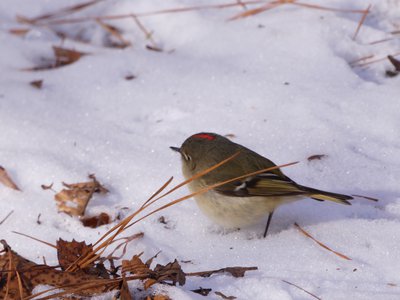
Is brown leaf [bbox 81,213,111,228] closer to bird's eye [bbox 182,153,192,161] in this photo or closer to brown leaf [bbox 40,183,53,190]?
brown leaf [bbox 40,183,53,190]

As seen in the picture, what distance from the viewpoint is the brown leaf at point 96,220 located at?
3.54 m

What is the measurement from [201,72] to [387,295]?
2.62 m

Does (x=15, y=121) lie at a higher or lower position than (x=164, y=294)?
lower

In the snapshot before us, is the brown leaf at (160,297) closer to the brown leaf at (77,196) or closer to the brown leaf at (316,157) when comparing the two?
the brown leaf at (77,196)

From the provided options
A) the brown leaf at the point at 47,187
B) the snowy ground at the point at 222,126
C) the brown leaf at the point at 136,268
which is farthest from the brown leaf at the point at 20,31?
the brown leaf at the point at 136,268

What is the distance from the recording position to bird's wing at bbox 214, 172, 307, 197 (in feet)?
11.0

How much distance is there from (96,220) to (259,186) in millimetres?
903

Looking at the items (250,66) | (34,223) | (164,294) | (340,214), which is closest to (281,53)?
(250,66)

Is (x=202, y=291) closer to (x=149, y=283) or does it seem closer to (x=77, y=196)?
(x=149, y=283)

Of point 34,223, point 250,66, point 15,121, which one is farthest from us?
point 250,66

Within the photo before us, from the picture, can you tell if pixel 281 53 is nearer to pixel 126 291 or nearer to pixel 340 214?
pixel 340 214

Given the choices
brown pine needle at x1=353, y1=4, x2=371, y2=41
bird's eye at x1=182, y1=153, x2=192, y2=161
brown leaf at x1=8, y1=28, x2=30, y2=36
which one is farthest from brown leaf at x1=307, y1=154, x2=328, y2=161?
brown leaf at x1=8, y1=28, x2=30, y2=36

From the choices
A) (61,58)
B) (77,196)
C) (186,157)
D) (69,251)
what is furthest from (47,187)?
(61,58)

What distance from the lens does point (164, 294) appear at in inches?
101
